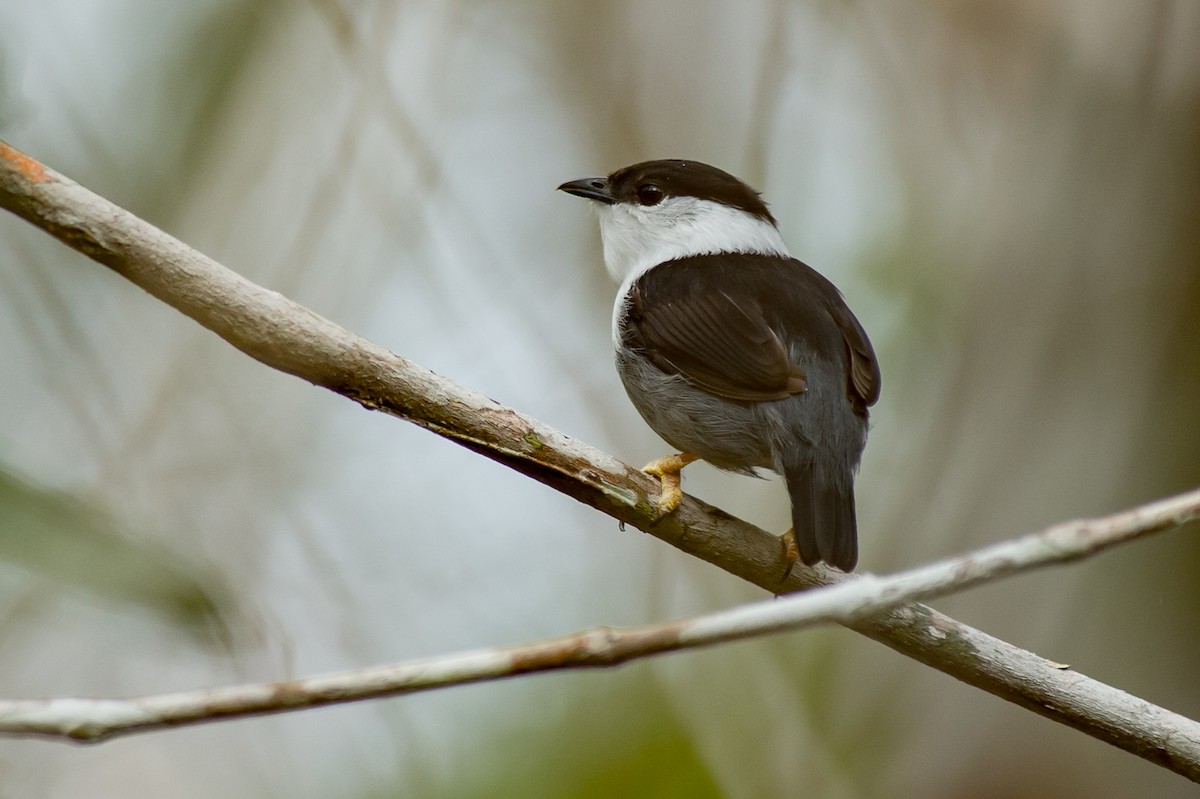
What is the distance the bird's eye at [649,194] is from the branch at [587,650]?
291cm

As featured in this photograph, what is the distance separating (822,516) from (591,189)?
2.12m

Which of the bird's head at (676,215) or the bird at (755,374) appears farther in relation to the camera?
the bird's head at (676,215)

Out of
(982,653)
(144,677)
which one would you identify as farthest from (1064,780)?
(144,677)

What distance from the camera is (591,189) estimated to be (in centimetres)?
466

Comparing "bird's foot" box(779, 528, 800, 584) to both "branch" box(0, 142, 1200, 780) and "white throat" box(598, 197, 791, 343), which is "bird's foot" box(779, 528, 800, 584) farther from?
"white throat" box(598, 197, 791, 343)

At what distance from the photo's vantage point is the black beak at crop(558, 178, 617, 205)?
4656 millimetres

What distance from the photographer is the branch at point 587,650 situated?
1741mm

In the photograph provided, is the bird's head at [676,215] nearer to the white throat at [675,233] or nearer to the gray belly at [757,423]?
the white throat at [675,233]

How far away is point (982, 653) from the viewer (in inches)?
103

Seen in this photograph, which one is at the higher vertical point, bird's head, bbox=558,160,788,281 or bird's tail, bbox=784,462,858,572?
bird's head, bbox=558,160,788,281

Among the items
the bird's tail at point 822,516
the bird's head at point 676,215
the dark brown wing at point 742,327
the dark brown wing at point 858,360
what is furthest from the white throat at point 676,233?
the bird's tail at point 822,516

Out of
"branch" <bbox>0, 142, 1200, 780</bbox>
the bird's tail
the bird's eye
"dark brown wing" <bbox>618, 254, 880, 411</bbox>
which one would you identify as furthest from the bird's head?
"branch" <bbox>0, 142, 1200, 780</bbox>

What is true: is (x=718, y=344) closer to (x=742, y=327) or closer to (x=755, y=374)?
(x=742, y=327)

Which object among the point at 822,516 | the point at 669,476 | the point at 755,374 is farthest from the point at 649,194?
the point at 822,516
